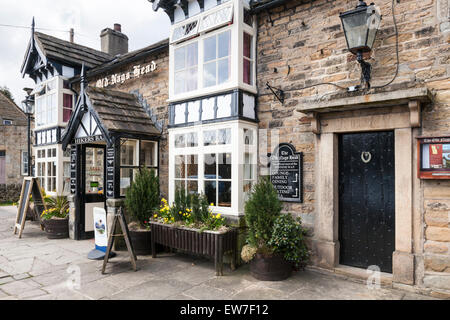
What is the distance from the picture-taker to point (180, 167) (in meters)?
6.57

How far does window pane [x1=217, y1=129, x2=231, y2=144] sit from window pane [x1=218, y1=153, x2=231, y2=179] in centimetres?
24

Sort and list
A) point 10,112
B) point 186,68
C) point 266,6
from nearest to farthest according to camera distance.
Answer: point 266,6 < point 186,68 < point 10,112

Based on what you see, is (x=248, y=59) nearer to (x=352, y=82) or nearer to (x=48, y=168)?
(x=352, y=82)

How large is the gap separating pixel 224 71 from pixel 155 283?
12.5ft

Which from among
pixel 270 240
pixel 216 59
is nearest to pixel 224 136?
pixel 216 59

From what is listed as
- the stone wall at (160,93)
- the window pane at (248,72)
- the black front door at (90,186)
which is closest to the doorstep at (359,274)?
the window pane at (248,72)

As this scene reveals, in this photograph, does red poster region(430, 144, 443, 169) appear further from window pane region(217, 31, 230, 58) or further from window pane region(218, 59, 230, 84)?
window pane region(217, 31, 230, 58)

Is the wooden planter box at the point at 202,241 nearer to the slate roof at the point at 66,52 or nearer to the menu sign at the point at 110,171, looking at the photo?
the menu sign at the point at 110,171

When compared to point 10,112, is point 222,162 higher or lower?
lower

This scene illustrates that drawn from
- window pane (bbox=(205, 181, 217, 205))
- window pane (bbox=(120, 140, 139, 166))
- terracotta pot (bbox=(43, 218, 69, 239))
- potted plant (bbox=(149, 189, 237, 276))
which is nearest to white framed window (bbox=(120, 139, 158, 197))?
window pane (bbox=(120, 140, 139, 166))

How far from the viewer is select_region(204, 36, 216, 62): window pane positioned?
5.97 m

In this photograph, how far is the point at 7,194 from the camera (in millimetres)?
17078

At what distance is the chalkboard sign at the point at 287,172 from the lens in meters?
5.32
